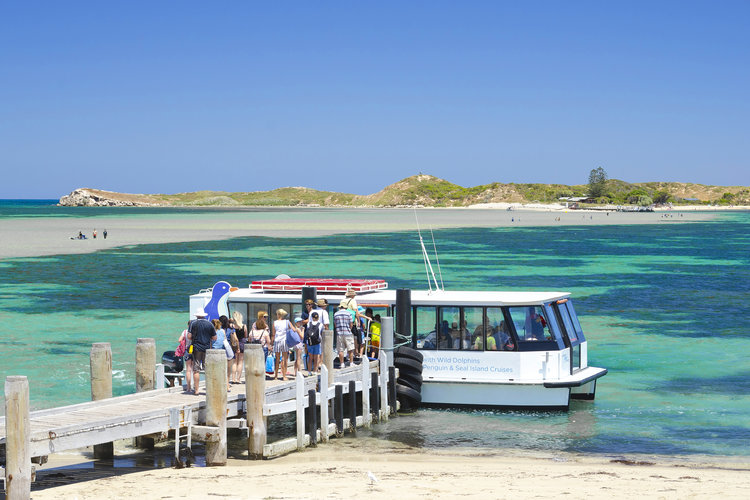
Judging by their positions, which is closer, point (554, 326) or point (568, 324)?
point (554, 326)

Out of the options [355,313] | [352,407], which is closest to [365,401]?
[352,407]

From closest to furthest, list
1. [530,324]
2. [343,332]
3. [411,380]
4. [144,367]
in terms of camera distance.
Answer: [144,367] < [343,332] < [530,324] < [411,380]

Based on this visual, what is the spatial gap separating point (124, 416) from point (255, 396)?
248 centimetres

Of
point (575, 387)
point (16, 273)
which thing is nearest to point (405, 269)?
point (16, 273)

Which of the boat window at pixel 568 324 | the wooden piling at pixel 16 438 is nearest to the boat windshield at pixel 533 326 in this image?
the boat window at pixel 568 324

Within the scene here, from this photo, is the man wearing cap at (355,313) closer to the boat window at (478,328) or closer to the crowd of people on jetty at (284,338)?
the crowd of people on jetty at (284,338)

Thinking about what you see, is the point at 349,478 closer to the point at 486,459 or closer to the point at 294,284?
the point at 486,459

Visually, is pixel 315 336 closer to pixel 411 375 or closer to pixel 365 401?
pixel 365 401

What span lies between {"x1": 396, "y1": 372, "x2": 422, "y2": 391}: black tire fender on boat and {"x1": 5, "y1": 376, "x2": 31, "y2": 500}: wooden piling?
9461 mm

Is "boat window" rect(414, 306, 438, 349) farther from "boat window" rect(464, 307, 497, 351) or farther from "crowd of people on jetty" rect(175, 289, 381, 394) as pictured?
"crowd of people on jetty" rect(175, 289, 381, 394)

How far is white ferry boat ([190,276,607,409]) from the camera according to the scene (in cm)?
2092

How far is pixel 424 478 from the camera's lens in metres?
15.7

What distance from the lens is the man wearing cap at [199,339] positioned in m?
17.9

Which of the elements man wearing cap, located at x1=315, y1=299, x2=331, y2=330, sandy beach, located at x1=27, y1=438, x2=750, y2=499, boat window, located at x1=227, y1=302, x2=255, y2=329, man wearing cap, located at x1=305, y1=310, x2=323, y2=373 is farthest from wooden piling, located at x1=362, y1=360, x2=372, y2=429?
boat window, located at x1=227, y1=302, x2=255, y2=329
